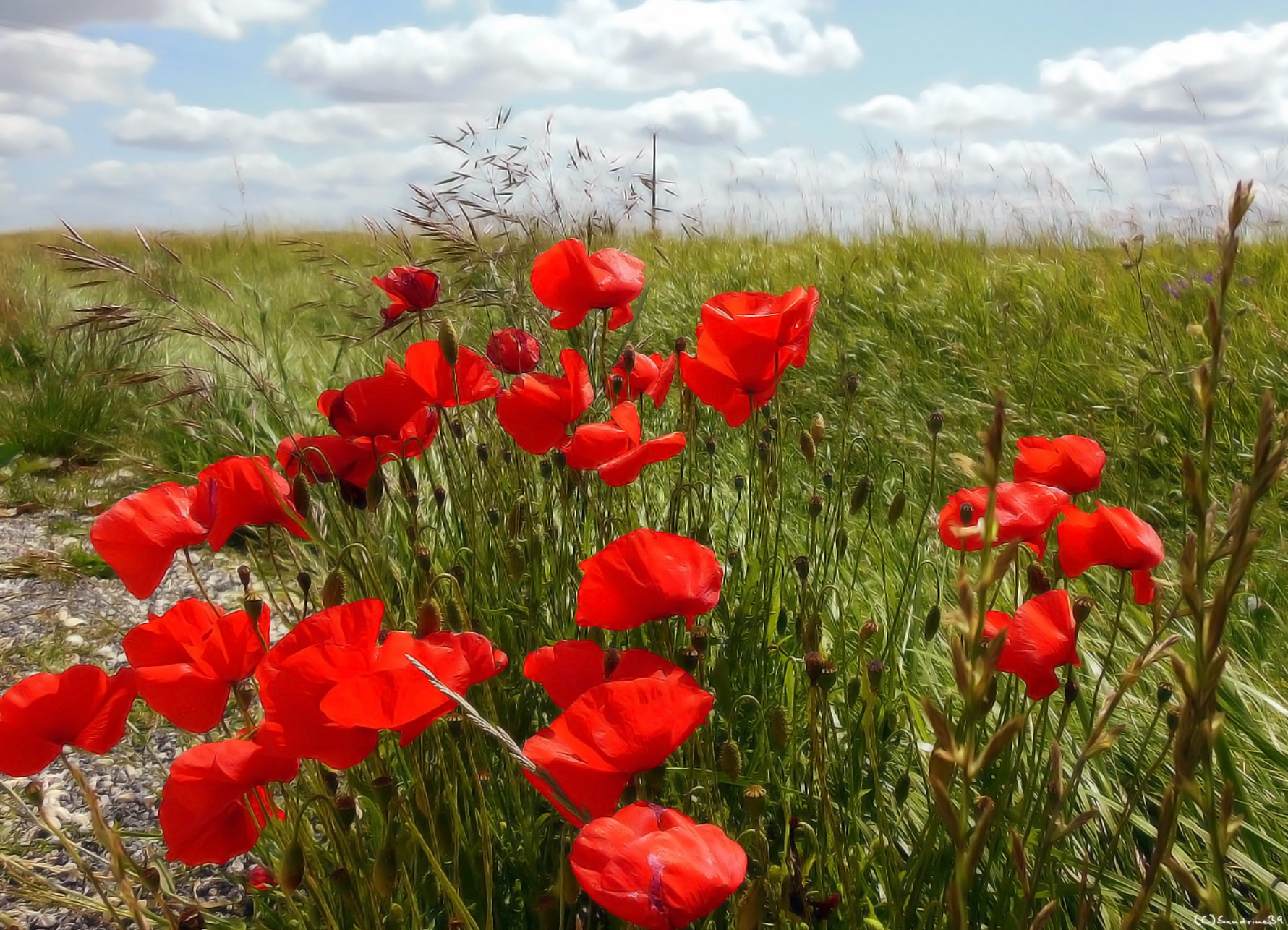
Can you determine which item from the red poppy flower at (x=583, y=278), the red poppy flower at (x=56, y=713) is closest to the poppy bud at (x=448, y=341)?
the red poppy flower at (x=583, y=278)

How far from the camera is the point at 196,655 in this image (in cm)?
106

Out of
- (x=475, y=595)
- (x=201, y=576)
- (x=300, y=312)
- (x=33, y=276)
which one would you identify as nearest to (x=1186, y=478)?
(x=475, y=595)

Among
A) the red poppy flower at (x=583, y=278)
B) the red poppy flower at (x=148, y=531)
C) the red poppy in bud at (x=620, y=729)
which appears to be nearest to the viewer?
the red poppy in bud at (x=620, y=729)

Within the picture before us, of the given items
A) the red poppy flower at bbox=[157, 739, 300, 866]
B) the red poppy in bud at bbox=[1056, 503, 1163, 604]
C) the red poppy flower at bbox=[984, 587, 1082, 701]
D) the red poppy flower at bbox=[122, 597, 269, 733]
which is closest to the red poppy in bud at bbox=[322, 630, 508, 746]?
the red poppy flower at bbox=[157, 739, 300, 866]

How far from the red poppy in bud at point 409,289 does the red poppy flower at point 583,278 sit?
19 centimetres

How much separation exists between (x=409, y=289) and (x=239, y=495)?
522mm

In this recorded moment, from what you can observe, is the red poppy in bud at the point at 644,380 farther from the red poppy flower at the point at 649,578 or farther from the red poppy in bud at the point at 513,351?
the red poppy flower at the point at 649,578

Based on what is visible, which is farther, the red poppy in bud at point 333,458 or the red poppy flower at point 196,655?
the red poppy in bud at point 333,458

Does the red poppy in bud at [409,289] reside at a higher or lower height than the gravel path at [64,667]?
higher

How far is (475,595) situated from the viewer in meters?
1.71

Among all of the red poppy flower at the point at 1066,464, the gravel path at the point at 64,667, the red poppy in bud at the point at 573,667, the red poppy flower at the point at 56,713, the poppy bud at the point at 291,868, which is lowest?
the gravel path at the point at 64,667

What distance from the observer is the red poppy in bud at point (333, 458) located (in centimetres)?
134

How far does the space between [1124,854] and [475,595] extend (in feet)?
3.65

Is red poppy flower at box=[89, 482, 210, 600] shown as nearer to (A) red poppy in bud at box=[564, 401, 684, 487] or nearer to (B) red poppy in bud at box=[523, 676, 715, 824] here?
(A) red poppy in bud at box=[564, 401, 684, 487]
